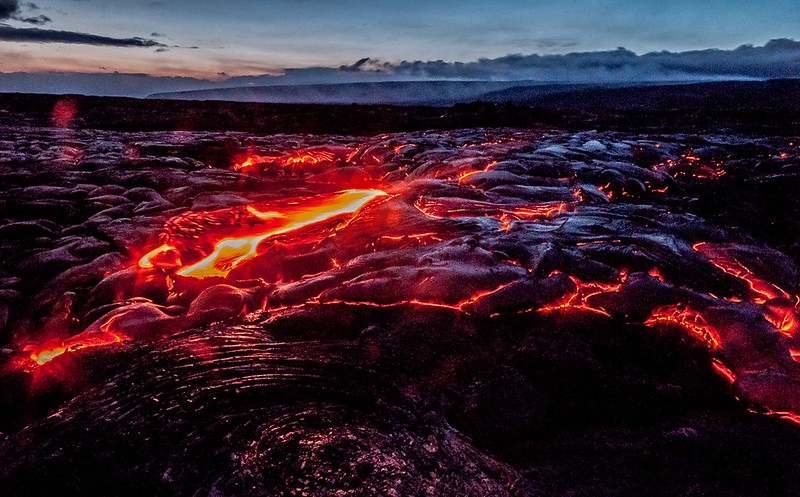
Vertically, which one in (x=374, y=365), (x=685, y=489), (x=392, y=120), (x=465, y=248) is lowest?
(x=685, y=489)

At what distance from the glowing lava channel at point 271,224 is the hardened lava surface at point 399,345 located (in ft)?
0.10

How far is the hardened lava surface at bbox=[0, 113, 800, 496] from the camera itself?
1.63 m

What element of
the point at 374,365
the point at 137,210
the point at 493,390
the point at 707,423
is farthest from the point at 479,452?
the point at 137,210

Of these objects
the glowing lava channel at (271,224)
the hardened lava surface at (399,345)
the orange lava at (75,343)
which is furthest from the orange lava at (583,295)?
the orange lava at (75,343)

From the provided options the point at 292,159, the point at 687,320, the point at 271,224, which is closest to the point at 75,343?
the point at 271,224

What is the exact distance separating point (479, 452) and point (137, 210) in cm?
425

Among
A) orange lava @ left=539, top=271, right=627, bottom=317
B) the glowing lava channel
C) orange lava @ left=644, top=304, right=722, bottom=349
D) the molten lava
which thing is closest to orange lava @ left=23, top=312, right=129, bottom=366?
the glowing lava channel

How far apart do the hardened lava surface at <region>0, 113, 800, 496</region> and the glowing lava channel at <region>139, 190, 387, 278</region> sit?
0.03 meters

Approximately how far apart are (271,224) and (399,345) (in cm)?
230

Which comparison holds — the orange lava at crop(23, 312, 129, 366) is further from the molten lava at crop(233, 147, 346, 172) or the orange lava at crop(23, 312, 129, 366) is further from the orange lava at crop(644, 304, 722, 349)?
the molten lava at crop(233, 147, 346, 172)

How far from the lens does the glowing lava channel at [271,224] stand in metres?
3.30

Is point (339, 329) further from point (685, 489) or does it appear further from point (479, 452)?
point (685, 489)

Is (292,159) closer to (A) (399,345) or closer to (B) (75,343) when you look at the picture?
(B) (75,343)

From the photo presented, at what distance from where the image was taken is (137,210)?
4523mm
